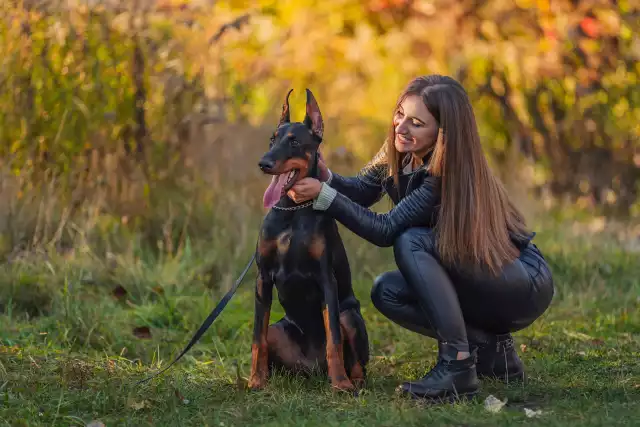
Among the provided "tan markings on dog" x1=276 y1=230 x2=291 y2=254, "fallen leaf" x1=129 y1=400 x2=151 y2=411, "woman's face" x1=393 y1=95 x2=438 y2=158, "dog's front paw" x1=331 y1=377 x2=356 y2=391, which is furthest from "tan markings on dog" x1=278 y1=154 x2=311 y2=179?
"fallen leaf" x1=129 y1=400 x2=151 y2=411

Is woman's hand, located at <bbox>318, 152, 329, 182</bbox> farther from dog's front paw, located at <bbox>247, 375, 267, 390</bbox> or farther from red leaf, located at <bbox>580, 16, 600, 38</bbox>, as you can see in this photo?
red leaf, located at <bbox>580, 16, 600, 38</bbox>

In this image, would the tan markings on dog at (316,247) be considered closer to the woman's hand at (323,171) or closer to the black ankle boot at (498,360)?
the woman's hand at (323,171)

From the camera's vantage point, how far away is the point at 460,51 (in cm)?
906

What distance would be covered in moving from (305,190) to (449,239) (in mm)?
596

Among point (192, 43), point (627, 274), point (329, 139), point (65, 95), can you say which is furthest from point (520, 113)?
point (65, 95)

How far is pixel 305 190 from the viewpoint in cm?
351

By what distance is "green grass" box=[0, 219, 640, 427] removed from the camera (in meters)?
3.40

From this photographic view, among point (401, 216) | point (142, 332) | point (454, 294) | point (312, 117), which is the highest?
point (312, 117)

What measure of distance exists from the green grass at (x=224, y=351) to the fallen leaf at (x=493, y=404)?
0.14 feet

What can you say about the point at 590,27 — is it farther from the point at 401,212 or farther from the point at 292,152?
the point at 292,152

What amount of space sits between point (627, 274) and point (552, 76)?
111 inches

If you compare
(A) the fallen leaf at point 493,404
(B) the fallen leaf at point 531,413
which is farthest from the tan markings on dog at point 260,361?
(B) the fallen leaf at point 531,413

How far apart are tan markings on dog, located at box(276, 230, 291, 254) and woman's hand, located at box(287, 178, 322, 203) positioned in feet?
0.44

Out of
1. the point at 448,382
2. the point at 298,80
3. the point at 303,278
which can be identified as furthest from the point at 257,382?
the point at 298,80
